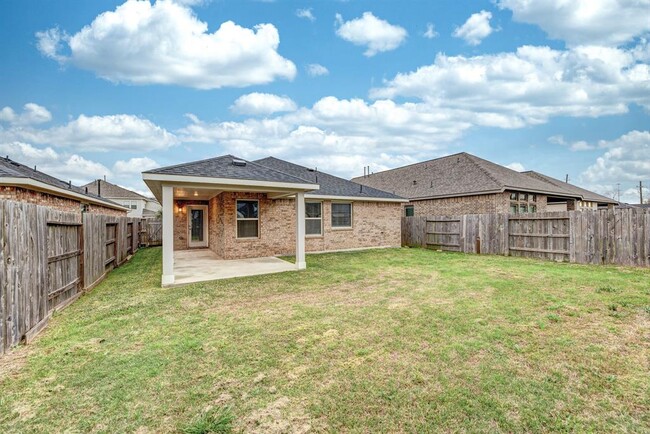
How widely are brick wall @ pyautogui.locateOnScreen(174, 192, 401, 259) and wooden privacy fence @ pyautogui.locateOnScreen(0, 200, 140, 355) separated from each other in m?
4.63

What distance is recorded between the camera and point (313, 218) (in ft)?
45.7

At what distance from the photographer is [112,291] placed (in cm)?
699

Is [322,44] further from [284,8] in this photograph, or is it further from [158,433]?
[158,433]

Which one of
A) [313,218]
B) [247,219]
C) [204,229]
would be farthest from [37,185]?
[313,218]

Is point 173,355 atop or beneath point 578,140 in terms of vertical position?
beneath

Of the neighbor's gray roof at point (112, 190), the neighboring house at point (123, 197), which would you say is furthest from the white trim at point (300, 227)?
the neighbor's gray roof at point (112, 190)

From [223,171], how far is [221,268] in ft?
10.3

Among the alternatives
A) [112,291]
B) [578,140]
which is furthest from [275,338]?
[578,140]

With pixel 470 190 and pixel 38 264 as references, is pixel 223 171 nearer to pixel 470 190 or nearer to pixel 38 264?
pixel 38 264

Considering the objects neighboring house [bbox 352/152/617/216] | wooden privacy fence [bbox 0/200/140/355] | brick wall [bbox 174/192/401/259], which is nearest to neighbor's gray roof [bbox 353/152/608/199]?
neighboring house [bbox 352/152/617/216]

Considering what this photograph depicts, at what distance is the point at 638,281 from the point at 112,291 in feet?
39.9

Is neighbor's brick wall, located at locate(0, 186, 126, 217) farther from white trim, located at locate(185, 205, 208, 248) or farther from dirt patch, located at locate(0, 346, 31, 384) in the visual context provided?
dirt patch, located at locate(0, 346, 31, 384)

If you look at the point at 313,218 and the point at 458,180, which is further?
the point at 458,180

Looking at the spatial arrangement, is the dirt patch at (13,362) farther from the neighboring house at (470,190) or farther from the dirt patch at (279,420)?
the neighboring house at (470,190)
